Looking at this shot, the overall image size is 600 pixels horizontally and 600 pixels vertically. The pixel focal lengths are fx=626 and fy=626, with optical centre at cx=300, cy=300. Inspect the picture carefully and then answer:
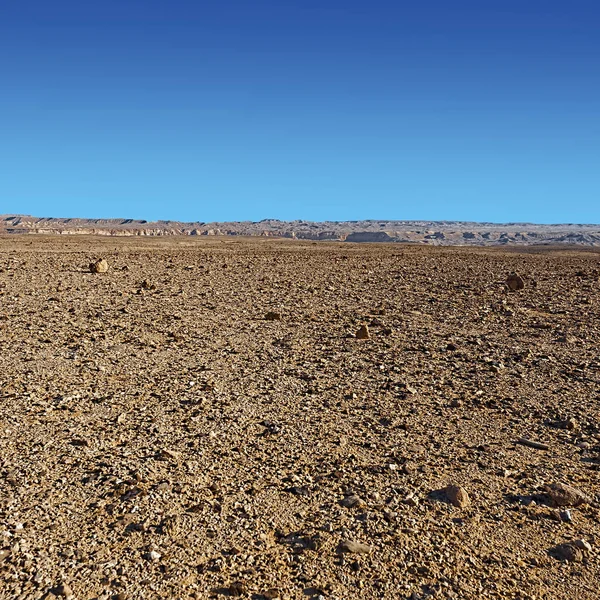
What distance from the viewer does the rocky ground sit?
13.2ft

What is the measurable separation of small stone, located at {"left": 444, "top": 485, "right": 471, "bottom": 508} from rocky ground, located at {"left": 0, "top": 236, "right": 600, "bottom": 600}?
2 cm

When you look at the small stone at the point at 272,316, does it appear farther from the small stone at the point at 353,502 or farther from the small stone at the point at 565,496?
the small stone at the point at 565,496

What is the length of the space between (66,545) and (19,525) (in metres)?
0.44

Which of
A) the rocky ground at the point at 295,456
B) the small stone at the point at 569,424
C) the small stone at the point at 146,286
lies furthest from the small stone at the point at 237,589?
the small stone at the point at 146,286

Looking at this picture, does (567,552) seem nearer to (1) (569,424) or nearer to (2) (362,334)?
(1) (569,424)

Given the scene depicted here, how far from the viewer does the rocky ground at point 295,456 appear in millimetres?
4027

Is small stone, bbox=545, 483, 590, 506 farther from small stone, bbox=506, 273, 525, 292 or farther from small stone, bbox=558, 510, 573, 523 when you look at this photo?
small stone, bbox=506, 273, 525, 292

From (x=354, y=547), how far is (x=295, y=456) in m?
1.50

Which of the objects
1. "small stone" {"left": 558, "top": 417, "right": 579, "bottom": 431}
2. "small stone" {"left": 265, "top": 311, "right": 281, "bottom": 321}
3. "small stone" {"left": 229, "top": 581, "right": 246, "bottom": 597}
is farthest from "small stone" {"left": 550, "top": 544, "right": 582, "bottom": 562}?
"small stone" {"left": 265, "top": 311, "right": 281, "bottom": 321}

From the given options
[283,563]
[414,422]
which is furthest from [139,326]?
[283,563]

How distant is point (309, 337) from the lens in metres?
10.4

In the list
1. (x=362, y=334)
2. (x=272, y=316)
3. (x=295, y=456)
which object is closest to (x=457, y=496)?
(x=295, y=456)

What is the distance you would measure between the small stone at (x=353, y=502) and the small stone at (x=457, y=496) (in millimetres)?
699

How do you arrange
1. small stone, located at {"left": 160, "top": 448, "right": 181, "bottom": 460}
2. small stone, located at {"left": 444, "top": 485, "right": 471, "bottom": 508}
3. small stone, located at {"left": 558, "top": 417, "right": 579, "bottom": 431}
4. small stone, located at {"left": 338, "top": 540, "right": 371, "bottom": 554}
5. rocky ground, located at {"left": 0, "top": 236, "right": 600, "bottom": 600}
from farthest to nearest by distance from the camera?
1. small stone, located at {"left": 558, "top": 417, "right": 579, "bottom": 431}
2. small stone, located at {"left": 160, "top": 448, "right": 181, "bottom": 460}
3. small stone, located at {"left": 444, "top": 485, "right": 471, "bottom": 508}
4. small stone, located at {"left": 338, "top": 540, "right": 371, "bottom": 554}
5. rocky ground, located at {"left": 0, "top": 236, "right": 600, "bottom": 600}
